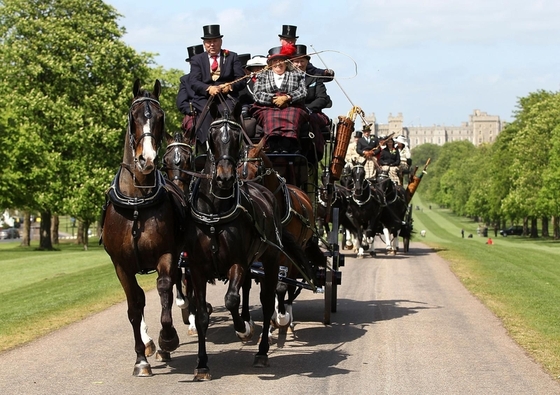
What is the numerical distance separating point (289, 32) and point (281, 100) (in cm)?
271

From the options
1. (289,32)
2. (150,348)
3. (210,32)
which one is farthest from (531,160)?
(150,348)

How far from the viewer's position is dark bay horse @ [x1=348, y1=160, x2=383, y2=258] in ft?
93.8

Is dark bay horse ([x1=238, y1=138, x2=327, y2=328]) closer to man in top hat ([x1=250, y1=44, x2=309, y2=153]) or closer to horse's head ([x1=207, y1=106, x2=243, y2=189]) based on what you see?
man in top hat ([x1=250, y1=44, x2=309, y2=153])

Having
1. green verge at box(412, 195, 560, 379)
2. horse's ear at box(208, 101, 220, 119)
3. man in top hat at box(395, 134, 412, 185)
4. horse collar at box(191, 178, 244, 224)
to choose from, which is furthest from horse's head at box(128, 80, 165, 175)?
man in top hat at box(395, 134, 412, 185)

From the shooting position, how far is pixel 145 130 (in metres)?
10.6

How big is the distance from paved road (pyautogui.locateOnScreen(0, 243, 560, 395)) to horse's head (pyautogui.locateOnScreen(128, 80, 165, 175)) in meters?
2.31

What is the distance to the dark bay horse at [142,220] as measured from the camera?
419 inches

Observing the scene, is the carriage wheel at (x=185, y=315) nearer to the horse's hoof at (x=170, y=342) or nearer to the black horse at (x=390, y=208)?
the horse's hoof at (x=170, y=342)

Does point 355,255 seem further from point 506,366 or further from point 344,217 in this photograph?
point 506,366

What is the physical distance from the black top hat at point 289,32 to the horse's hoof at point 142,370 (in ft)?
24.0

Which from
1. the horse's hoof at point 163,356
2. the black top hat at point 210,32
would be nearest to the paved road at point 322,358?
the horse's hoof at point 163,356

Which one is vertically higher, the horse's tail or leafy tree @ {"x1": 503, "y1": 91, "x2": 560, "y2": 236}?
leafy tree @ {"x1": 503, "y1": 91, "x2": 560, "y2": 236}

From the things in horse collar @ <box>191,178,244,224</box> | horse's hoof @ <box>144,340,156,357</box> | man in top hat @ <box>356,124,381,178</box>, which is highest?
man in top hat @ <box>356,124,381,178</box>

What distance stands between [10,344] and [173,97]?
53.9m
